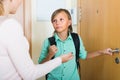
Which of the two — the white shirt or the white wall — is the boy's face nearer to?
Result: the white wall

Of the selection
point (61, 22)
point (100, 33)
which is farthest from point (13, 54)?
point (100, 33)

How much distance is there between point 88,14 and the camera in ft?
5.89

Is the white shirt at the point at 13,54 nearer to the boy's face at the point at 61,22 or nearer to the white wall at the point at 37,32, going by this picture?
the boy's face at the point at 61,22

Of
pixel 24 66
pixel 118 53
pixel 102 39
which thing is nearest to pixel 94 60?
pixel 102 39

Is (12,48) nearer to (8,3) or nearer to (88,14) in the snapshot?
(8,3)

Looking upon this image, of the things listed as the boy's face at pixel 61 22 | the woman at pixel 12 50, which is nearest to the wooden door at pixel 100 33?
the boy's face at pixel 61 22

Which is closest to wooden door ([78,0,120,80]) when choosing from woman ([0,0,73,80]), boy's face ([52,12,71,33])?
boy's face ([52,12,71,33])

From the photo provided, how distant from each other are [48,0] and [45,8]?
0.24 ft

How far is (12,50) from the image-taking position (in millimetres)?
917

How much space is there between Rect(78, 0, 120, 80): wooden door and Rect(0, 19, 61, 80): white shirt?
2.11 ft

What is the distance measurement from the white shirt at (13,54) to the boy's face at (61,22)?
0.56 m

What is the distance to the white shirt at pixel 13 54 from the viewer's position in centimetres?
91

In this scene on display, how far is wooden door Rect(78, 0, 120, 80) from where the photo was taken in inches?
54.7

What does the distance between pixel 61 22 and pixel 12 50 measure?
0.65 meters
